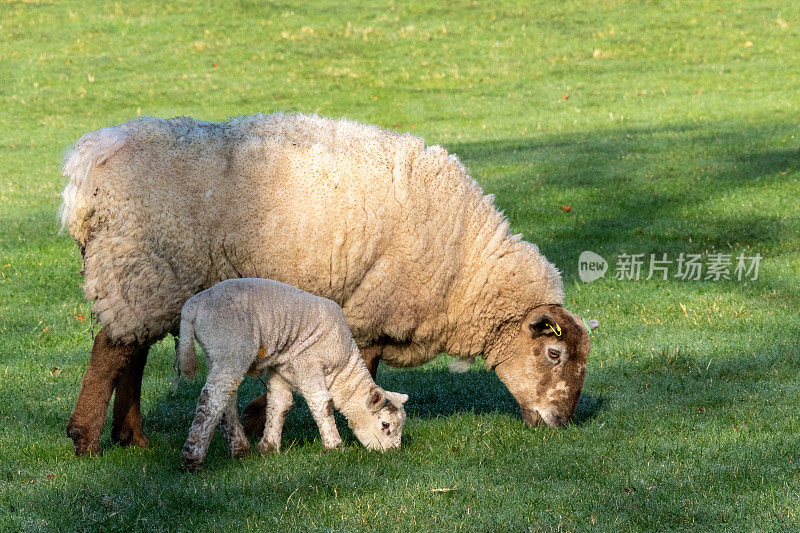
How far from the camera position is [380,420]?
608cm

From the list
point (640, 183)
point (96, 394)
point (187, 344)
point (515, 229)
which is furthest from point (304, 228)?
point (640, 183)

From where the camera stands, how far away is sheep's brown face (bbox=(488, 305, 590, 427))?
6.85 metres

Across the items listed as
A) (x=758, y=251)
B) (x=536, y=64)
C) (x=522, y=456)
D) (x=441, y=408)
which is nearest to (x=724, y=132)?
(x=758, y=251)

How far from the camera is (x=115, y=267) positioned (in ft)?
19.6

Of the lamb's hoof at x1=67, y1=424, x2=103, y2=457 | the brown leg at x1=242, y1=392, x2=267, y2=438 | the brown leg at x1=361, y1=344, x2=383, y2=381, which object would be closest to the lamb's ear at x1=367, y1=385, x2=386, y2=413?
the brown leg at x1=361, y1=344, x2=383, y2=381

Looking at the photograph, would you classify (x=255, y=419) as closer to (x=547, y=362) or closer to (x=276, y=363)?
(x=276, y=363)

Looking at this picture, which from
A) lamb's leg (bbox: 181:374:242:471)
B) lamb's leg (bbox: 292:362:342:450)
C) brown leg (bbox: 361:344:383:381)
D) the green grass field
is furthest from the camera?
brown leg (bbox: 361:344:383:381)

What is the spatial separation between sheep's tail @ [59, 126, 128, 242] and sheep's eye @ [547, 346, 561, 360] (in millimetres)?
3577

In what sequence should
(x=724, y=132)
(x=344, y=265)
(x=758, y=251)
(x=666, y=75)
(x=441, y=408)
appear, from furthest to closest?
(x=666, y=75)
(x=724, y=132)
(x=758, y=251)
(x=441, y=408)
(x=344, y=265)

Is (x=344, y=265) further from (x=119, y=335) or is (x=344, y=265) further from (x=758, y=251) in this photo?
(x=758, y=251)

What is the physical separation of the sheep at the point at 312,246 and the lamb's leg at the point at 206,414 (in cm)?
91

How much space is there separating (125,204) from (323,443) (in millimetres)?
2134

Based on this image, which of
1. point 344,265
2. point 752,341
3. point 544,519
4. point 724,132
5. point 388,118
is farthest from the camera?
point 388,118

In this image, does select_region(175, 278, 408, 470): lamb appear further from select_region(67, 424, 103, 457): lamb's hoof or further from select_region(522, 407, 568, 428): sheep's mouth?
select_region(522, 407, 568, 428): sheep's mouth
